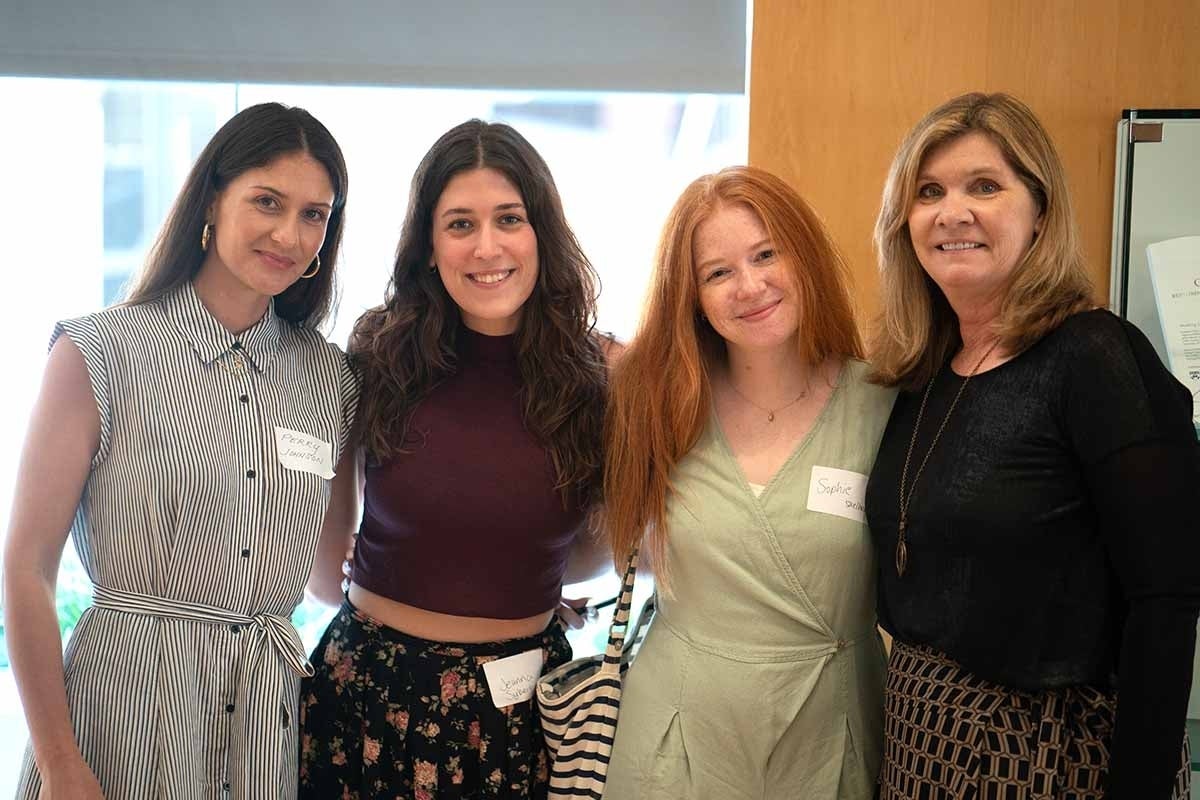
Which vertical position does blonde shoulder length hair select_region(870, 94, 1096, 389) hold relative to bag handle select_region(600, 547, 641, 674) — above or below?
above

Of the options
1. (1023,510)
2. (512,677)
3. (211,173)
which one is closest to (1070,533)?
(1023,510)

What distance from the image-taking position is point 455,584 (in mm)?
1977

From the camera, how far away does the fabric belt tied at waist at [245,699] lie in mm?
1774

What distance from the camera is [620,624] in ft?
6.37

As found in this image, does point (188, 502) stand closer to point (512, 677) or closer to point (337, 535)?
point (337, 535)

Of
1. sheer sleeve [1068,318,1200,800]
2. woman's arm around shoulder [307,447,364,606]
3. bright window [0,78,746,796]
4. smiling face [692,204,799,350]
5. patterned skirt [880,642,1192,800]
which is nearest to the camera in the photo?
sheer sleeve [1068,318,1200,800]

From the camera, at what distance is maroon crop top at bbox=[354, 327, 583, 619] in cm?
198

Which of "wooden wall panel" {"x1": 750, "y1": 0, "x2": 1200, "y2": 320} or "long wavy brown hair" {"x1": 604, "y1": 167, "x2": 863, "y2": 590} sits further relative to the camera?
"wooden wall panel" {"x1": 750, "y1": 0, "x2": 1200, "y2": 320}

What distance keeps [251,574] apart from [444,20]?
1.99m

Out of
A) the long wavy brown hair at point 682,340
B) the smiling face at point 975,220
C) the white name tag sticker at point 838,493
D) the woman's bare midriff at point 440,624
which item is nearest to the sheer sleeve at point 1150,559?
the smiling face at point 975,220

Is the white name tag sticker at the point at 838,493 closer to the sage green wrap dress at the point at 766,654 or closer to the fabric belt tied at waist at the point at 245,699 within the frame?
the sage green wrap dress at the point at 766,654

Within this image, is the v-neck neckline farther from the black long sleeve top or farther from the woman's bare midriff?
the woman's bare midriff

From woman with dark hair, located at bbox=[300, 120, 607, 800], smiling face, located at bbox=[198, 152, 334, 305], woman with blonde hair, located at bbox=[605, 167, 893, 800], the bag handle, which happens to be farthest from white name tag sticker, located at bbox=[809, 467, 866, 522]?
smiling face, located at bbox=[198, 152, 334, 305]

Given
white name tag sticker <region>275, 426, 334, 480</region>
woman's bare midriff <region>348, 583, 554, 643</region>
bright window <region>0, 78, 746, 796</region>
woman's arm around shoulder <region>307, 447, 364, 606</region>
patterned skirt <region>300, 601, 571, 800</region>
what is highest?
bright window <region>0, 78, 746, 796</region>
